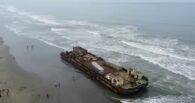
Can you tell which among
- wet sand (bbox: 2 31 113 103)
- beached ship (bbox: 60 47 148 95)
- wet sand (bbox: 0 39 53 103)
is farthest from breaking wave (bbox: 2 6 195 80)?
wet sand (bbox: 0 39 53 103)

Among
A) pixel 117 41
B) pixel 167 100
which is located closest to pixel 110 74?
pixel 167 100

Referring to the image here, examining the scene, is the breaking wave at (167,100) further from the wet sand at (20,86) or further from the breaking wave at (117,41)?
the wet sand at (20,86)

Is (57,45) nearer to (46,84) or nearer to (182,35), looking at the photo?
(46,84)

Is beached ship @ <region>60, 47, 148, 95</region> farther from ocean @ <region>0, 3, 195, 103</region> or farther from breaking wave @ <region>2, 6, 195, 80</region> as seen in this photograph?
breaking wave @ <region>2, 6, 195, 80</region>

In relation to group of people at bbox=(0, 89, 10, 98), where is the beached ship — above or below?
above

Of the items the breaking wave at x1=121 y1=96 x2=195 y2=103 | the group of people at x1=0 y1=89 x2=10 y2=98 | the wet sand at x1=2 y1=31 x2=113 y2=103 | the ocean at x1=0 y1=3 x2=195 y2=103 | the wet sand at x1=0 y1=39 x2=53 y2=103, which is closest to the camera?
the breaking wave at x1=121 y1=96 x2=195 y2=103

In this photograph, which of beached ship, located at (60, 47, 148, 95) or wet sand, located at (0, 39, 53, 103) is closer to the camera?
wet sand, located at (0, 39, 53, 103)

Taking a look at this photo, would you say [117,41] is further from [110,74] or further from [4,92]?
[4,92]
